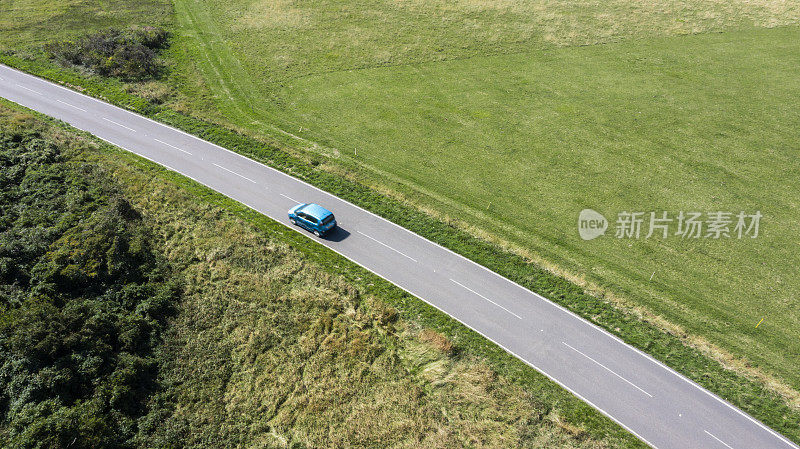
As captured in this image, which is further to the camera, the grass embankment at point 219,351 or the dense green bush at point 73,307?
the grass embankment at point 219,351

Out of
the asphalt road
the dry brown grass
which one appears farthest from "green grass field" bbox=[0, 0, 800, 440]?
the dry brown grass

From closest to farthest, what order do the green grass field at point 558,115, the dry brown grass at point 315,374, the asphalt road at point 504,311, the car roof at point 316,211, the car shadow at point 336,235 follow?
the dry brown grass at point 315,374
the asphalt road at point 504,311
the green grass field at point 558,115
the car roof at point 316,211
the car shadow at point 336,235

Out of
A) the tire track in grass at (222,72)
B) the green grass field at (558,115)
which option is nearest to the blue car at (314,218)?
the green grass field at (558,115)

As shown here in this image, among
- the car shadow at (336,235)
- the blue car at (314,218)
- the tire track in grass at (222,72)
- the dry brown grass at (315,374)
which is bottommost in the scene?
the dry brown grass at (315,374)

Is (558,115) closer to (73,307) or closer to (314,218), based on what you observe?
(314,218)

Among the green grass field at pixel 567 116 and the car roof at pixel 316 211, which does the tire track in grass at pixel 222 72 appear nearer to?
the green grass field at pixel 567 116

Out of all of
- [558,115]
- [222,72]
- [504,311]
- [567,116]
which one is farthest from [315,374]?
[222,72]
